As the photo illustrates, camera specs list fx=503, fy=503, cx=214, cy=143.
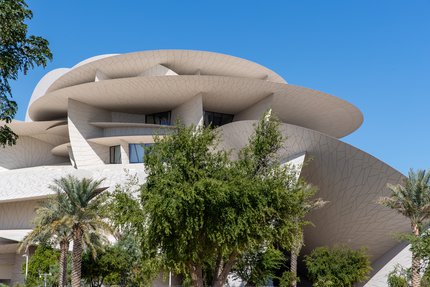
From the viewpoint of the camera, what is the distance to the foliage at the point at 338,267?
3478cm

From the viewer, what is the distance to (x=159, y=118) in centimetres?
5288

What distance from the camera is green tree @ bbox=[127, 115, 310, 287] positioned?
1961 centimetres

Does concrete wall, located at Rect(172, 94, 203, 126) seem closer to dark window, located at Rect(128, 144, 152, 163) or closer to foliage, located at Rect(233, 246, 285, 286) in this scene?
dark window, located at Rect(128, 144, 152, 163)

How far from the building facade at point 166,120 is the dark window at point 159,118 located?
0.11m

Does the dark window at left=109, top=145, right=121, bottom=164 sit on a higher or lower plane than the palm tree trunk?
higher

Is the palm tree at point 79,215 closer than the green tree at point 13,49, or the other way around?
the green tree at point 13,49

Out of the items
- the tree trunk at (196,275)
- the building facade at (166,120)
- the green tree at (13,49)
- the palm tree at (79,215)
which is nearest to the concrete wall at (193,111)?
the building facade at (166,120)

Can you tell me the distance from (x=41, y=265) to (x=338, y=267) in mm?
22243

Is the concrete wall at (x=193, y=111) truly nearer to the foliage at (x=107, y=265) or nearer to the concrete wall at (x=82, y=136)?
the concrete wall at (x=82, y=136)

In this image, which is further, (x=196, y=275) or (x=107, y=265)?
(x=107, y=265)

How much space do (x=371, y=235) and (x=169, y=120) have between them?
2314 centimetres

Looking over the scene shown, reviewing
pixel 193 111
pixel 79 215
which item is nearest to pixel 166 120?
pixel 193 111

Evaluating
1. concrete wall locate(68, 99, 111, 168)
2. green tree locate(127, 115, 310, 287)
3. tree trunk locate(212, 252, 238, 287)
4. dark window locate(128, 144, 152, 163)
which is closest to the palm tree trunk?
green tree locate(127, 115, 310, 287)

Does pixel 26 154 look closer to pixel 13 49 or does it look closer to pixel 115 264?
pixel 115 264
